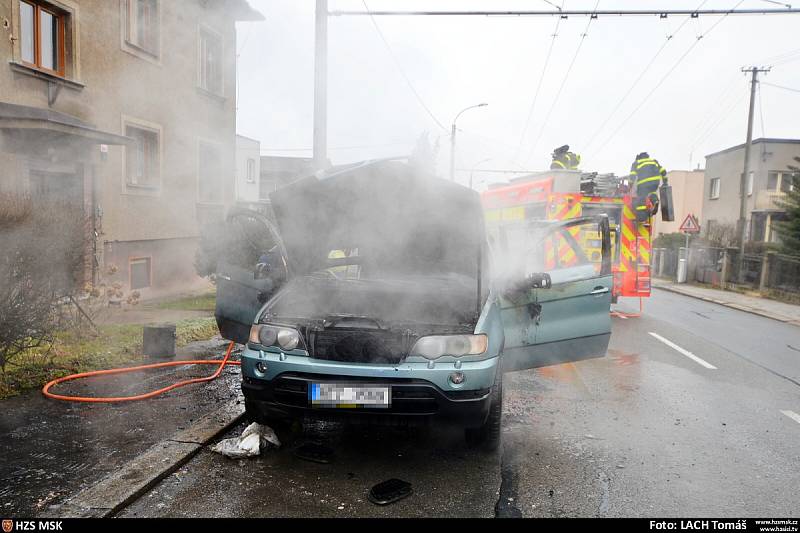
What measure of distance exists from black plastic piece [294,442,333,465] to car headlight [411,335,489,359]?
33.9 inches

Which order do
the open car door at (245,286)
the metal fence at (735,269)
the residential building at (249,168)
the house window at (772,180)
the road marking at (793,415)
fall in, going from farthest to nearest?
1. the residential building at (249,168)
2. the house window at (772,180)
3. the metal fence at (735,269)
4. the road marking at (793,415)
5. the open car door at (245,286)

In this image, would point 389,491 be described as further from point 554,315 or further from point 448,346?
point 554,315

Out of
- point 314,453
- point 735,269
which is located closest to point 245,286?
point 314,453

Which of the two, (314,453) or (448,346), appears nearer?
(448,346)

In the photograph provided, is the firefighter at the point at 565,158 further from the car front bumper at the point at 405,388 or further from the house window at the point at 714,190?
the house window at the point at 714,190

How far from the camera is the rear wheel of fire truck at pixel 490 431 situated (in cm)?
355

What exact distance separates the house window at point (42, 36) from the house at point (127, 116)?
15 mm

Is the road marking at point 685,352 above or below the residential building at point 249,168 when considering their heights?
below

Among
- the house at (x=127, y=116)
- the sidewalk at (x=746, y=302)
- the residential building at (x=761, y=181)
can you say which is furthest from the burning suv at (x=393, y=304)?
the residential building at (x=761, y=181)

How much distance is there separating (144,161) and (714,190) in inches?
1243

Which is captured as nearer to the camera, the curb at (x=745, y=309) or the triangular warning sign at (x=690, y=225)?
the curb at (x=745, y=309)

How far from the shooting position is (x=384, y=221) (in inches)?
190

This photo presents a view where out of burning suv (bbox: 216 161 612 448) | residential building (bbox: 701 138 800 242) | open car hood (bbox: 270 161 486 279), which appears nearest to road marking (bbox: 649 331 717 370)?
burning suv (bbox: 216 161 612 448)

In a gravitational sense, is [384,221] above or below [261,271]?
above
